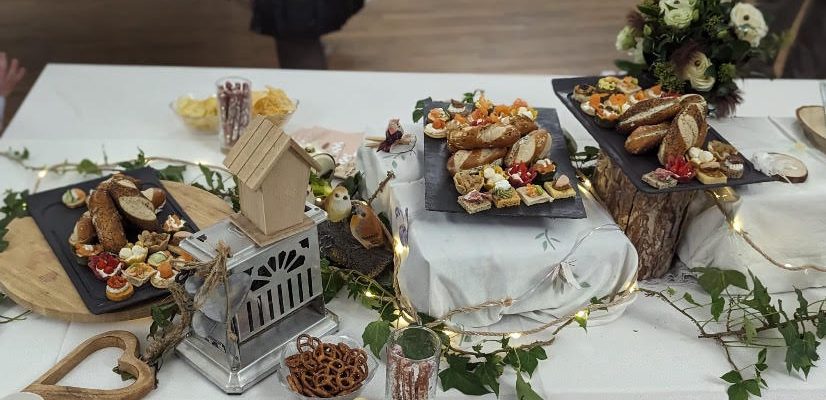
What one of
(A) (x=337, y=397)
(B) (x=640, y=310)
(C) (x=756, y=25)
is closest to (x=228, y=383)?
(A) (x=337, y=397)

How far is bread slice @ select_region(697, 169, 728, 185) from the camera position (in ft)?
4.31

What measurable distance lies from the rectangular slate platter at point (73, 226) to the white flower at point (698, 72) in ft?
3.51

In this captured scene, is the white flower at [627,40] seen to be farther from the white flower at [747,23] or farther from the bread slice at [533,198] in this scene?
the bread slice at [533,198]

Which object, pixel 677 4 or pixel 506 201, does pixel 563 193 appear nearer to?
pixel 506 201

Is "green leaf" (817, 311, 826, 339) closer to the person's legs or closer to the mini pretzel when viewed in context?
the mini pretzel

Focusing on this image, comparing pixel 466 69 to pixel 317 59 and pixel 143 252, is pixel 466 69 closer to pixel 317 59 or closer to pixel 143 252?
pixel 317 59

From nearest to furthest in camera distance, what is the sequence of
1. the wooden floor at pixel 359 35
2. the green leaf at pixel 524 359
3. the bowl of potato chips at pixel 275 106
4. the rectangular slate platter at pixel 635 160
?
the green leaf at pixel 524 359
the rectangular slate platter at pixel 635 160
the bowl of potato chips at pixel 275 106
the wooden floor at pixel 359 35

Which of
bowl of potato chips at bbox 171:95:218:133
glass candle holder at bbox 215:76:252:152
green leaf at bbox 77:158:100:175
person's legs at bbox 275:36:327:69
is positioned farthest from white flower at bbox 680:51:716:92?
person's legs at bbox 275:36:327:69

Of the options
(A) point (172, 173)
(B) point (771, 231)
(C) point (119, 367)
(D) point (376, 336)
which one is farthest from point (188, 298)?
(B) point (771, 231)

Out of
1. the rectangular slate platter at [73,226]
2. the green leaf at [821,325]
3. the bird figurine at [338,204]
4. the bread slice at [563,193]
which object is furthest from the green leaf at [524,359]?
the rectangular slate platter at [73,226]

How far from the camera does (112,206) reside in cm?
142

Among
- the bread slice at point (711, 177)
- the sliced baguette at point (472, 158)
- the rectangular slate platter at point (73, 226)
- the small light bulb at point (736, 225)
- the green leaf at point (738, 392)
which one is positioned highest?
the bread slice at point (711, 177)

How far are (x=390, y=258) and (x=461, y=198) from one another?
0.19 metres

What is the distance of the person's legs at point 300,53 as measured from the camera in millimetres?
2875
